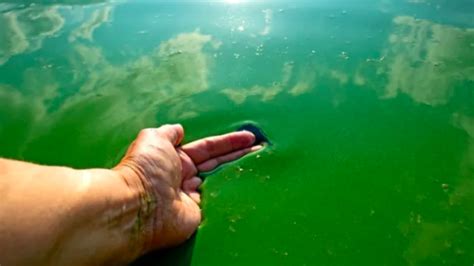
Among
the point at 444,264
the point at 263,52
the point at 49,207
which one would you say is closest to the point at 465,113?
the point at 444,264

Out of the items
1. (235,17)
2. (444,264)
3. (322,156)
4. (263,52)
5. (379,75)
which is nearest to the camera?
(444,264)

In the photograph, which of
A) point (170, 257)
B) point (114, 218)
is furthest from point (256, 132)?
point (114, 218)

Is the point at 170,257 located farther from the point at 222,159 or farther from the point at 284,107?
the point at 284,107

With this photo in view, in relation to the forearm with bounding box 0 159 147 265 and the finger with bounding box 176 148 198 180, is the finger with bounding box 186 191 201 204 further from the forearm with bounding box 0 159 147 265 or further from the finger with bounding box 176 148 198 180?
the forearm with bounding box 0 159 147 265

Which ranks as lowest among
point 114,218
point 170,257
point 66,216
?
point 170,257

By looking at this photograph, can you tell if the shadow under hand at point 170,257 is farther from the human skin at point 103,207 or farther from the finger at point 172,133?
the finger at point 172,133

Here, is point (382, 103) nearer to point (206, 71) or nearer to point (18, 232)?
point (206, 71)
